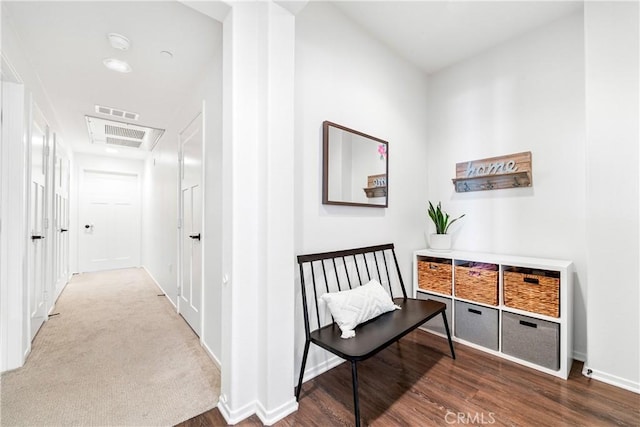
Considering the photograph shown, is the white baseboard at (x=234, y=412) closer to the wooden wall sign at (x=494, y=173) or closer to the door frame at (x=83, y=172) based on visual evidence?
the wooden wall sign at (x=494, y=173)

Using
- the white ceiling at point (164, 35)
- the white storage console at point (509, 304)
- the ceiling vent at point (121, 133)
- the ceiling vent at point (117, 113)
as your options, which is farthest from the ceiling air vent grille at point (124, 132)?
the white storage console at point (509, 304)

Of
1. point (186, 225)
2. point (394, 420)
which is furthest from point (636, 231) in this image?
point (186, 225)

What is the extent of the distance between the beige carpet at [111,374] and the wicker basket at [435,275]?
1910mm

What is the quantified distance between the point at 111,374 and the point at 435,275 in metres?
2.66

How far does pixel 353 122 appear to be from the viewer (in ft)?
7.21

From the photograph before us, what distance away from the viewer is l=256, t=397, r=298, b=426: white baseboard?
146cm

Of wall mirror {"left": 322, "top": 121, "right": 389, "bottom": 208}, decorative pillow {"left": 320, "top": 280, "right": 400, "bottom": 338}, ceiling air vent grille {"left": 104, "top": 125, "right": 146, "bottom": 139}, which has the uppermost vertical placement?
ceiling air vent grille {"left": 104, "top": 125, "right": 146, "bottom": 139}

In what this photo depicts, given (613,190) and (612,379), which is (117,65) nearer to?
(613,190)

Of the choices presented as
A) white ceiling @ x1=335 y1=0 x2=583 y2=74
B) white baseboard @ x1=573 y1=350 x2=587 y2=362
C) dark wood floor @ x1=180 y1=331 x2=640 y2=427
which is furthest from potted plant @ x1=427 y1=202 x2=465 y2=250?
white ceiling @ x1=335 y1=0 x2=583 y2=74

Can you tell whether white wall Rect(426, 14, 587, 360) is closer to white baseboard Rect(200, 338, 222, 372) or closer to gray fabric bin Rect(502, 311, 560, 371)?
gray fabric bin Rect(502, 311, 560, 371)

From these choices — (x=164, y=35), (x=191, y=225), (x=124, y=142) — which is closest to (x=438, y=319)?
(x=191, y=225)

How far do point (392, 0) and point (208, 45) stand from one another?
54.9 inches

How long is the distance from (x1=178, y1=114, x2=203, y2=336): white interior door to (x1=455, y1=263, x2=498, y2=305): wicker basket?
2246 millimetres

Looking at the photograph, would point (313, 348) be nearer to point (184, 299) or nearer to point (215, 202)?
point (215, 202)
